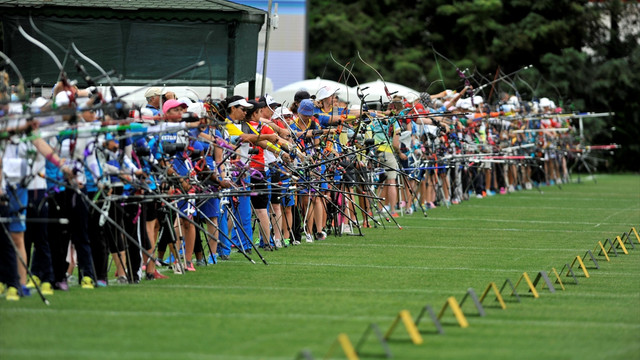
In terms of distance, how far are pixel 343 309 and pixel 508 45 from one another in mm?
36872

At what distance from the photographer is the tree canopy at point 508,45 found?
148 feet

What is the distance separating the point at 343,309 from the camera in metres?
10.3

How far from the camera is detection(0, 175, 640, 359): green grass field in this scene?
843cm

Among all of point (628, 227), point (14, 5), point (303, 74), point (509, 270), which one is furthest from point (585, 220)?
point (303, 74)

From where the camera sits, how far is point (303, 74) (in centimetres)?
3188

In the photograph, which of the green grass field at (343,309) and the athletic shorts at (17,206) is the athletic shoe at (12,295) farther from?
the athletic shorts at (17,206)

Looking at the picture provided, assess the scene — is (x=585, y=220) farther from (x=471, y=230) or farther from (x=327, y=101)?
(x=327, y=101)

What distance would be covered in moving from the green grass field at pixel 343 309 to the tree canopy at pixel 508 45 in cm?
2877

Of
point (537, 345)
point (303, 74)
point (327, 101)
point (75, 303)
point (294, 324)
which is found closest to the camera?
point (537, 345)

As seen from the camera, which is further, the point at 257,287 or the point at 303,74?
the point at 303,74

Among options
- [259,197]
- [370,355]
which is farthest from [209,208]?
[370,355]

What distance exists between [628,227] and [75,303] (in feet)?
38.3

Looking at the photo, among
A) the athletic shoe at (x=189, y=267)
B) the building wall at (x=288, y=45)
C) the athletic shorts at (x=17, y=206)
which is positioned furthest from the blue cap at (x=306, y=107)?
the building wall at (x=288, y=45)

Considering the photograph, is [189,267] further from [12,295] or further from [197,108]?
[12,295]
